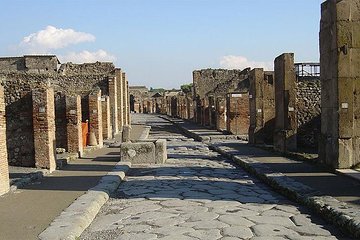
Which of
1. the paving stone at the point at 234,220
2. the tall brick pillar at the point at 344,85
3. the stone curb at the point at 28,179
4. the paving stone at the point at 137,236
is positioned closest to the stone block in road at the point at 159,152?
the stone curb at the point at 28,179

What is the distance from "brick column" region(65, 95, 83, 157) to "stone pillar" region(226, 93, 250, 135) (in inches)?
→ 377

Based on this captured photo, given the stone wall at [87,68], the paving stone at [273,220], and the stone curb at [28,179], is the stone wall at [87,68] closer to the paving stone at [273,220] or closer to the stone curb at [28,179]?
the stone curb at [28,179]

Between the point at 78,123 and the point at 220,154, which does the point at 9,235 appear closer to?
the point at 78,123

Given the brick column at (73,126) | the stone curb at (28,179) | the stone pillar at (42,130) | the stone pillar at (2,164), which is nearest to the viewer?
the stone pillar at (2,164)

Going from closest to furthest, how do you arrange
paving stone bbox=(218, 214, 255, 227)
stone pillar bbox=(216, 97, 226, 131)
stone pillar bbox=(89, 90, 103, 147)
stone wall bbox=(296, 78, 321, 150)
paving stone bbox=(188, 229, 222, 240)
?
paving stone bbox=(188, 229, 222, 240), paving stone bbox=(218, 214, 255, 227), stone wall bbox=(296, 78, 321, 150), stone pillar bbox=(89, 90, 103, 147), stone pillar bbox=(216, 97, 226, 131)

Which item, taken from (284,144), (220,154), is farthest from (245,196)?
(220,154)

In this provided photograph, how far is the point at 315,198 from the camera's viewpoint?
22.3 ft

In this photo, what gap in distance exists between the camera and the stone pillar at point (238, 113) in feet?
72.2

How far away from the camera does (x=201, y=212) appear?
6672mm

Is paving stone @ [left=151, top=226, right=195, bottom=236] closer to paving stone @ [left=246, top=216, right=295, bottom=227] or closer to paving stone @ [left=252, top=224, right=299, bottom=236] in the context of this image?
paving stone @ [left=252, top=224, right=299, bottom=236]

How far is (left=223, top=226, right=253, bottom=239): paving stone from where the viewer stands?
544 centimetres

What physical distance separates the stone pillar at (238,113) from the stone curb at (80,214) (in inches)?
526

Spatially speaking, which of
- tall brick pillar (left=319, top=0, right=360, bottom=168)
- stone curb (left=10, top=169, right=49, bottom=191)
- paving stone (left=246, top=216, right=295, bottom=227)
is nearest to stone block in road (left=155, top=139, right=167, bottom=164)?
stone curb (left=10, top=169, right=49, bottom=191)

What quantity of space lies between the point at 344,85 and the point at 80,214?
20.0ft
